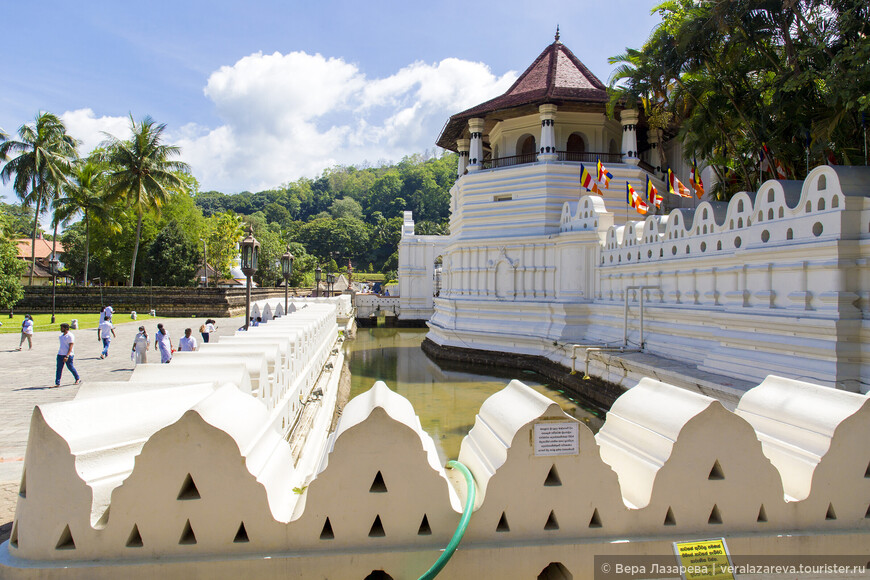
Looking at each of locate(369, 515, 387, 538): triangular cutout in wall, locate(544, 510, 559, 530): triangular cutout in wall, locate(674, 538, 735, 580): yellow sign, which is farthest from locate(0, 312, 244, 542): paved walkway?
locate(674, 538, 735, 580): yellow sign

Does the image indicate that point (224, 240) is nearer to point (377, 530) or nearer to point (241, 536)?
point (241, 536)

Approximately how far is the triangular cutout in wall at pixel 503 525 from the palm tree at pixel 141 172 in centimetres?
4042

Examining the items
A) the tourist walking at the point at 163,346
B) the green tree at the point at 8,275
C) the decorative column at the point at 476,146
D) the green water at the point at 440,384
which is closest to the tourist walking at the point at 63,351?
the tourist walking at the point at 163,346

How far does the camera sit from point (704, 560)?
2.75 metres

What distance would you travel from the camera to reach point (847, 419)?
2.90 meters

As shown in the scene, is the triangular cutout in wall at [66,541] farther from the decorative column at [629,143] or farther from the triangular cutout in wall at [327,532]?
the decorative column at [629,143]

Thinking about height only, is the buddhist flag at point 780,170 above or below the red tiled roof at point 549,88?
below

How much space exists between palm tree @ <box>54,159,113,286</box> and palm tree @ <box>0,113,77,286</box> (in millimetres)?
1326

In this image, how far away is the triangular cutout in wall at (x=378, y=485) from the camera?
2686 millimetres

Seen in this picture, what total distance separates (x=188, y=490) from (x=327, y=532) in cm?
74

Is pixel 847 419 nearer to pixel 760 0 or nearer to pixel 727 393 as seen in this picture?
pixel 727 393

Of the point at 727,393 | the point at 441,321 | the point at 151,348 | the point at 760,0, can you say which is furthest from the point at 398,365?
the point at 760,0

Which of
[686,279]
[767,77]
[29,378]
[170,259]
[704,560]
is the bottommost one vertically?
[29,378]

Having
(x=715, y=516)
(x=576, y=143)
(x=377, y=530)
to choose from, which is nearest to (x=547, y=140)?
(x=576, y=143)
